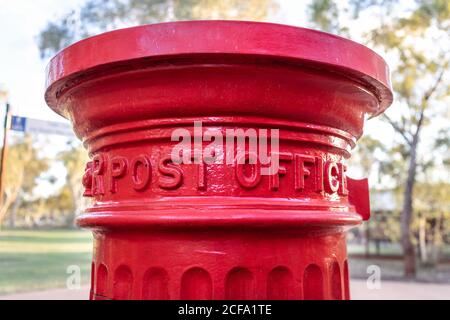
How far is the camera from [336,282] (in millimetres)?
806

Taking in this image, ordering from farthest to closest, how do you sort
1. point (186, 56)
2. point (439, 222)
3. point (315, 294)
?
point (439, 222) < point (315, 294) < point (186, 56)

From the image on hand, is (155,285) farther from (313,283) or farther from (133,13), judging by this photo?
(133,13)

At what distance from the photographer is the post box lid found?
0.65 metres

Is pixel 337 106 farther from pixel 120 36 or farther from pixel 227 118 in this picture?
pixel 120 36

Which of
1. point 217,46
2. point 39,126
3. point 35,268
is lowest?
point 35,268

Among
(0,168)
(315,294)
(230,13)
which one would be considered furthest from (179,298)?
(230,13)

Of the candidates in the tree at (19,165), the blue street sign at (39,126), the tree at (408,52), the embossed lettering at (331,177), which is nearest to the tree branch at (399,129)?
the tree at (408,52)

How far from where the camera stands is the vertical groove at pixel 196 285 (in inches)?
27.5

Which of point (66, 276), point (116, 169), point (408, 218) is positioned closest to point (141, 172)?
point (116, 169)

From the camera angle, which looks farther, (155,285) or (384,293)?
(384,293)

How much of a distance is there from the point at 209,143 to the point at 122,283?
0.28 metres

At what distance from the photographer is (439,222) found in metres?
10.6

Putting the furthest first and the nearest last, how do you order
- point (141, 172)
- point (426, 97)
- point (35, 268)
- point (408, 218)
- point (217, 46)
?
1. point (35, 268)
2. point (408, 218)
3. point (426, 97)
4. point (141, 172)
5. point (217, 46)
